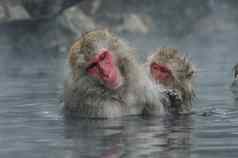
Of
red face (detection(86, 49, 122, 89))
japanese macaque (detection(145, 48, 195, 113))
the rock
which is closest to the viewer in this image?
red face (detection(86, 49, 122, 89))

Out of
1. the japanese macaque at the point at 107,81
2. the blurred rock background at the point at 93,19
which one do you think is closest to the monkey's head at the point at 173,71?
the japanese macaque at the point at 107,81

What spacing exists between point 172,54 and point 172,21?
19.7 meters

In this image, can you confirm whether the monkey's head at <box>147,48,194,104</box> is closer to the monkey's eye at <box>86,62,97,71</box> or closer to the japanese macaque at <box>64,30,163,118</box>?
the japanese macaque at <box>64,30,163,118</box>

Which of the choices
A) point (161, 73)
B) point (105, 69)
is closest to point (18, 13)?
point (161, 73)

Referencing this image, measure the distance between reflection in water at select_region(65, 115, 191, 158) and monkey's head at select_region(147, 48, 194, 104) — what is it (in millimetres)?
513

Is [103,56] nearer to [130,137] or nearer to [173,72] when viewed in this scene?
[173,72]

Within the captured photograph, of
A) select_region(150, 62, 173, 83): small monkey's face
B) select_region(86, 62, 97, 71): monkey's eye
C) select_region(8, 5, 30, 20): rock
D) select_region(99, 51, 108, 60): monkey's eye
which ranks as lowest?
select_region(150, 62, 173, 83): small monkey's face

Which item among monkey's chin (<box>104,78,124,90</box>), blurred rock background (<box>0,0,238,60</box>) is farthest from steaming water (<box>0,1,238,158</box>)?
blurred rock background (<box>0,0,238,60</box>)

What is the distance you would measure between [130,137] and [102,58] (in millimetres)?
1476

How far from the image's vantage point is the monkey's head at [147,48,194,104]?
9.05 metres

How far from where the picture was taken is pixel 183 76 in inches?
358

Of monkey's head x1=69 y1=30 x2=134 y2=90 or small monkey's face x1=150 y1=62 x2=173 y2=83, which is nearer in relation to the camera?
monkey's head x1=69 y1=30 x2=134 y2=90

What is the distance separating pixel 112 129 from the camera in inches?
301

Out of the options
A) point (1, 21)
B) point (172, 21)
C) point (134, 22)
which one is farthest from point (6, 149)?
point (172, 21)
